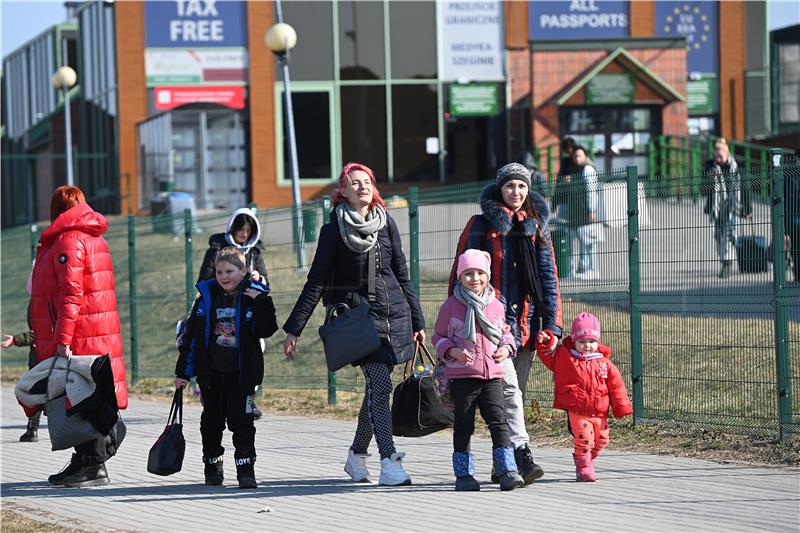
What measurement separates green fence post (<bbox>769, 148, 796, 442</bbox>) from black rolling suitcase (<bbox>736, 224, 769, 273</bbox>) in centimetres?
16

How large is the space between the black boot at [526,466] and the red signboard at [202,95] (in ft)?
100

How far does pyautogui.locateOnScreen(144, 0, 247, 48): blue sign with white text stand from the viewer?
125ft

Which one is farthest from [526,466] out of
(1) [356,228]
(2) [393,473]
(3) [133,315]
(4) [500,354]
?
(3) [133,315]

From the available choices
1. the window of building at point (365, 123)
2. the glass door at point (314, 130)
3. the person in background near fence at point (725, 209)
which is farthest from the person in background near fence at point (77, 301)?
the window of building at point (365, 123)

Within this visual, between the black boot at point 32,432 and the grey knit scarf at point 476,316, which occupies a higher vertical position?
the grey knit scarf at point 476,316

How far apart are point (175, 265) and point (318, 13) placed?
21653 millimetres

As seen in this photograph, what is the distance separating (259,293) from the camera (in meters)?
9.03

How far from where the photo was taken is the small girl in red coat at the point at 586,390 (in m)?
8.72

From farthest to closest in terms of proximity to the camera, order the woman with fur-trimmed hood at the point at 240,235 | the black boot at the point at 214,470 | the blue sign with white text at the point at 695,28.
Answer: the blue sign with white text at the point at 695,28, the woman with fur-trimmed hood at the point at 240,235, the black boot at the point at 214,470

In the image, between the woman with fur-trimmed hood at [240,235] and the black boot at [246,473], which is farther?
the woman with fur-trimmed hood at [240,235]

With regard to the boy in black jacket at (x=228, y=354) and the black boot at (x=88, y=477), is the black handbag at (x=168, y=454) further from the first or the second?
the black boot at (x=88, y=477)

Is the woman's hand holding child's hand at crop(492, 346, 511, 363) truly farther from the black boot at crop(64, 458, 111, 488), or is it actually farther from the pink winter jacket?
the black boot at crop(64, 458, 111, 488)

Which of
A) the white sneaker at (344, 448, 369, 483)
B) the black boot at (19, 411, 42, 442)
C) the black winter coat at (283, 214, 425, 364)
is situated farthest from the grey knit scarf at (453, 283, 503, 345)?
the black boot at (19, 411, 42, 442)

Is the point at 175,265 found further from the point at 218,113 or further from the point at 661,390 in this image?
the point at 218,113
